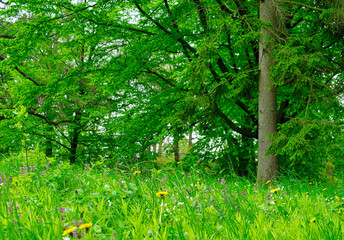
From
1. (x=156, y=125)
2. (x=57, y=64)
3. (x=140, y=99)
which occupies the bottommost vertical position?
(x=156, y=125)

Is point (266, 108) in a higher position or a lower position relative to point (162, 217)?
higher

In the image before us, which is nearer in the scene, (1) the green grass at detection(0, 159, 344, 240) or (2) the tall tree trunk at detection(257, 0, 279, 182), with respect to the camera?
(1) the green grass at detection(0, 159, 344, 240)

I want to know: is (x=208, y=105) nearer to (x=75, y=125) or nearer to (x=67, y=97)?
(x=75, y=125)

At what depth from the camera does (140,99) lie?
8.80 metres

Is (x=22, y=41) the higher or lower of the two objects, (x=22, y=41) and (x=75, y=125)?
the higher

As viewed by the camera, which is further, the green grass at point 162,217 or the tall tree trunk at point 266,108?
the tall tree trunk at point 266,108

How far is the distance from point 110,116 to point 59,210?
903cm

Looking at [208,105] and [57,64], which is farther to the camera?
[57,64]

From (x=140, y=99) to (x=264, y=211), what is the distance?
691cm

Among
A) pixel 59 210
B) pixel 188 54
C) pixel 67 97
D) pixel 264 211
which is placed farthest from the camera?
pixel 67 97

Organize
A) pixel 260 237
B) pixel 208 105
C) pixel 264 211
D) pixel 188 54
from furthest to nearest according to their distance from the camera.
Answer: pixel 188 54, pixel 208 105, pixel 264 211, pixel 260 237

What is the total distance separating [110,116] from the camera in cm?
1095

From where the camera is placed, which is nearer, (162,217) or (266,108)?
(162,217)

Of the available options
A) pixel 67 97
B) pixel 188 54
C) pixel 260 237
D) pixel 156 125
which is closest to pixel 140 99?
pixel 156 125
